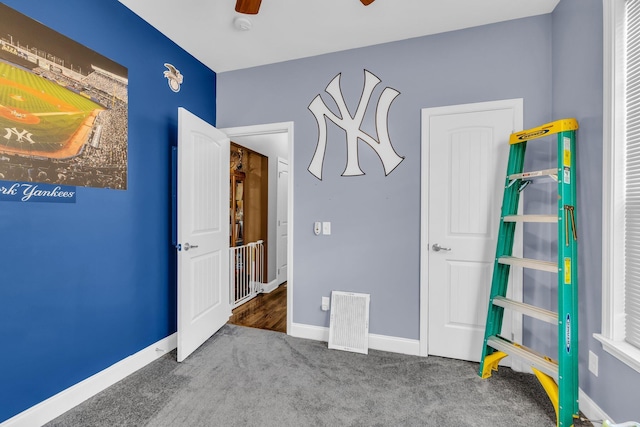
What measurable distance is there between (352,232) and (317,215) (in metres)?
0.38

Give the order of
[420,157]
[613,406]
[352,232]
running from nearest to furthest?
[613,406] < [420,157] < [352,232]

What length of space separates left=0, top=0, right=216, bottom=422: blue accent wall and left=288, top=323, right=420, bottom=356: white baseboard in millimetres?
1160

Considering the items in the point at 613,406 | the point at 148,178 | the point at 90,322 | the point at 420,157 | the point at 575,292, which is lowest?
the point at 613,406

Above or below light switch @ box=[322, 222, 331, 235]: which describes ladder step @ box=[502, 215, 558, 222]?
above

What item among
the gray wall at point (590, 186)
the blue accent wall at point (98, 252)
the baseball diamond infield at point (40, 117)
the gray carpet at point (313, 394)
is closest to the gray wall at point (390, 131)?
the gray wall at point (590, 186)

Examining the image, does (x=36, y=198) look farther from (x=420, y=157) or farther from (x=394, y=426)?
(x=420, y=157)

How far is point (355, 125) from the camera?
8.63ft

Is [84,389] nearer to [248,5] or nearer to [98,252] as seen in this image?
[98,252]

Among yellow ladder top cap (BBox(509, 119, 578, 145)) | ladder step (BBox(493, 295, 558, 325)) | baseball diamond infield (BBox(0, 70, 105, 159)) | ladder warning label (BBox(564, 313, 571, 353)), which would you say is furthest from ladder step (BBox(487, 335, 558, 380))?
baseball diamond infield (BBox(0, 70, 105, 159))

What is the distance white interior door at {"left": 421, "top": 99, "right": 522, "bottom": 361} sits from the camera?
7.42ft

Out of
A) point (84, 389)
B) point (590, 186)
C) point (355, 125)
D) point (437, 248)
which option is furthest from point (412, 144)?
point (84, 389)

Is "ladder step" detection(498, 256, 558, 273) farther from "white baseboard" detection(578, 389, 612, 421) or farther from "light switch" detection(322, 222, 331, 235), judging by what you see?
"light switch" detection(322, 222, 331, 235)

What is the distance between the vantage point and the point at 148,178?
2.33 metres

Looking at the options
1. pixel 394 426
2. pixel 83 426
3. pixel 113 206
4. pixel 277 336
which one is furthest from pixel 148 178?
pixel 394 426
